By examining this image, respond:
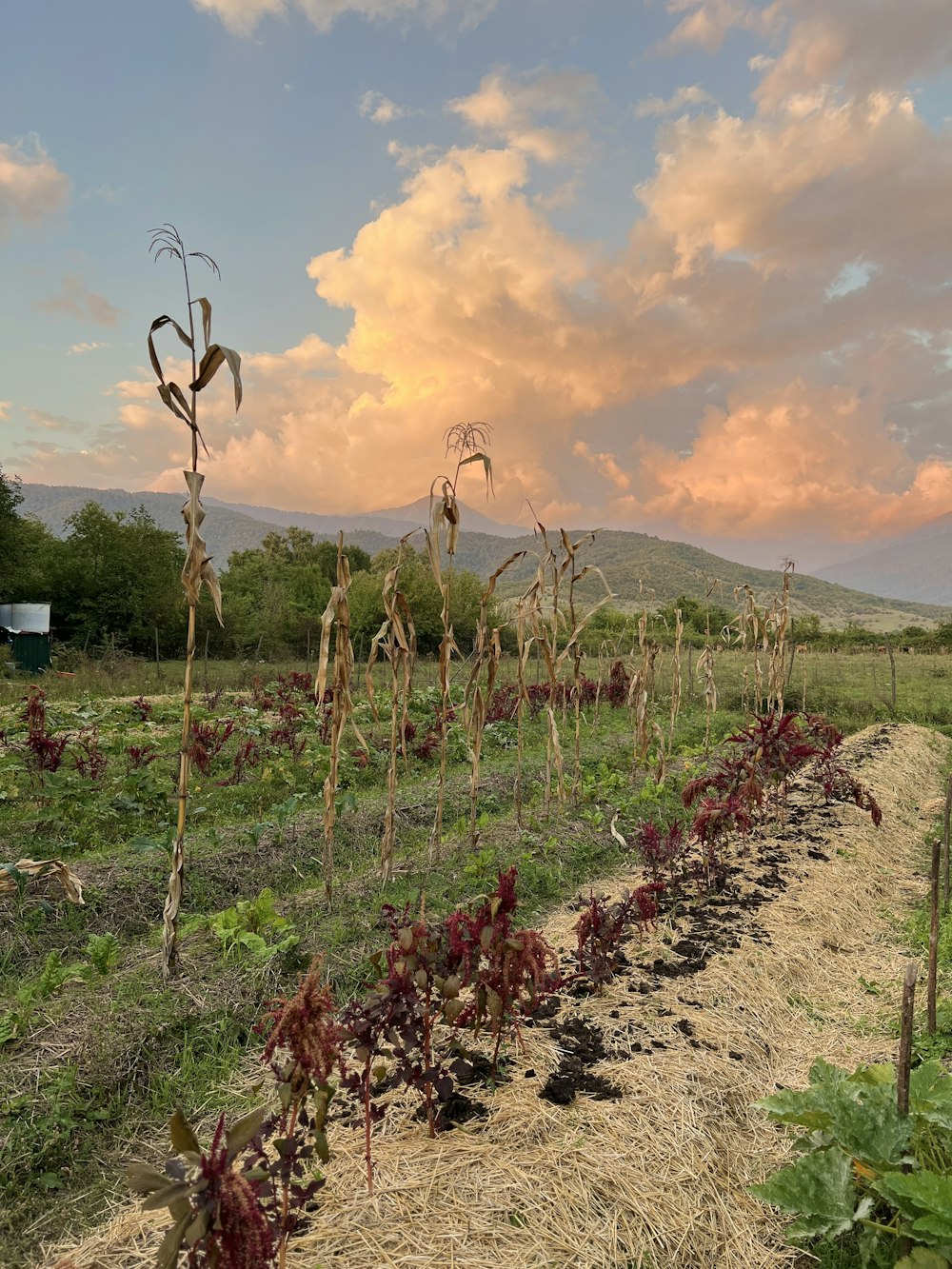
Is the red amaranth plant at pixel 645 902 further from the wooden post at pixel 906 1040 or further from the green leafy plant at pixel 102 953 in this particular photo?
the green leafy plant at pixel 102 953

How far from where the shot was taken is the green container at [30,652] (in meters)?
23.6

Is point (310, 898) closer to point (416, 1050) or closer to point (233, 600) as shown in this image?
point (416, 1050)

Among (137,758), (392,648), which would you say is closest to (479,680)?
(392,648)

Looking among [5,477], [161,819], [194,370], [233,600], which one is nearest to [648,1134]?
[194,370]

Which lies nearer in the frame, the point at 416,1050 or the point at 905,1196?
the point at 905,1196

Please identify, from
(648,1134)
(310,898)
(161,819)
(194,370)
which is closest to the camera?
(648,1134)

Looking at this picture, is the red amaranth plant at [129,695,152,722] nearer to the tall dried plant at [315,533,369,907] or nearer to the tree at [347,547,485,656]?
the tall dried plant at [315,533,369,907]

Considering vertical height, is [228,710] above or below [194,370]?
below

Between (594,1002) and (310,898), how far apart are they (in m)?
2.04

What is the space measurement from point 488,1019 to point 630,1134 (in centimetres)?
80

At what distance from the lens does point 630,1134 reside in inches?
98.4

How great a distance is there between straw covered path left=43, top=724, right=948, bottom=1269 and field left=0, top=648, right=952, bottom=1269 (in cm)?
1

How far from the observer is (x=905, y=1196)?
6.75ft

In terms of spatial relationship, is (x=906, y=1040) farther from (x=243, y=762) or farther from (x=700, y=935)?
(x=243, y=762)
